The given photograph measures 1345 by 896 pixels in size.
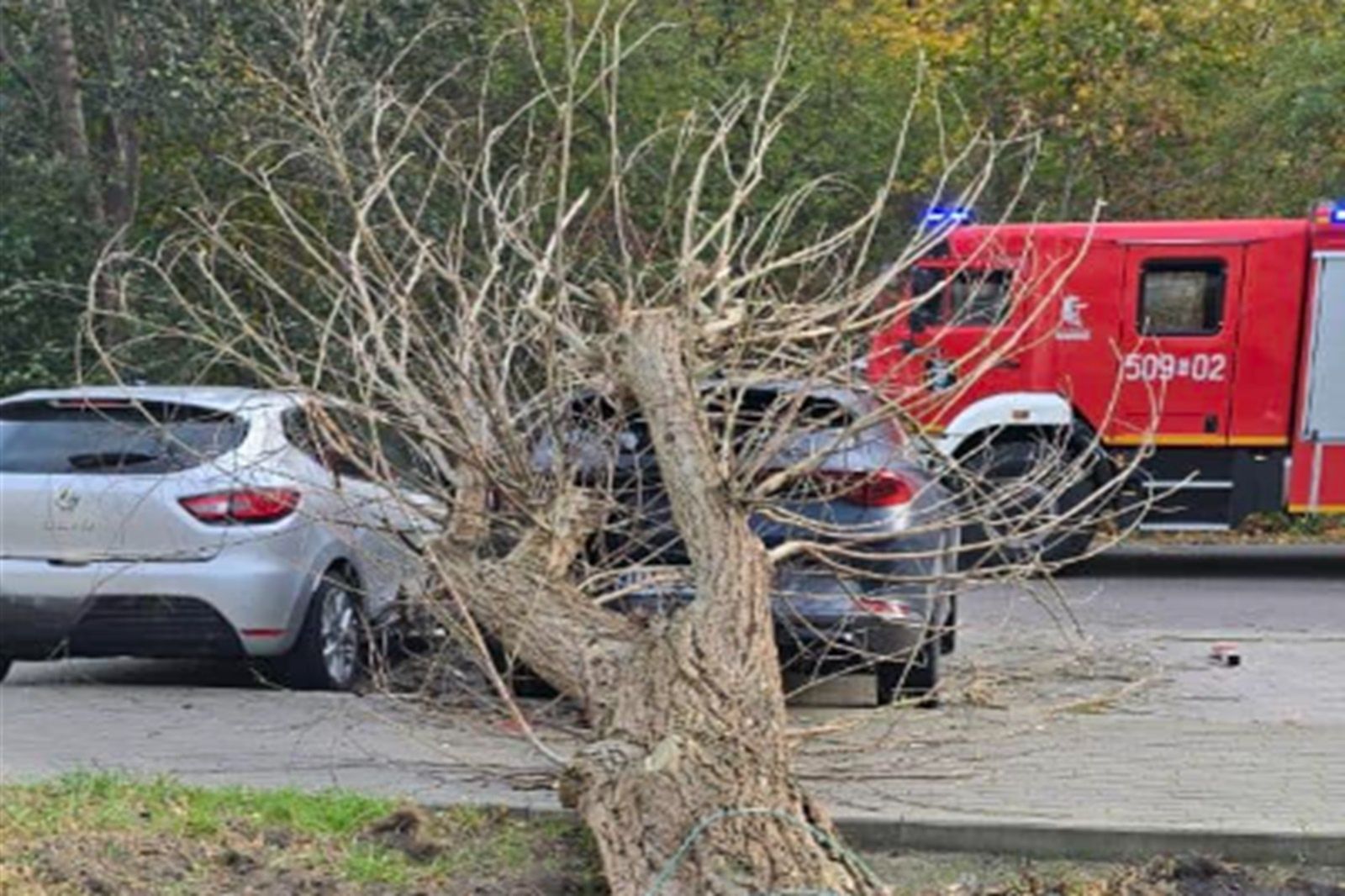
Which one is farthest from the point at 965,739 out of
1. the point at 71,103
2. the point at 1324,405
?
the point at 71,103

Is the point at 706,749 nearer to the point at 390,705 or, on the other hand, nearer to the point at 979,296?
the point at 390,705

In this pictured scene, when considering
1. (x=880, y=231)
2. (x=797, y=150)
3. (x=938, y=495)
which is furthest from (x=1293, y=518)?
(x=938, y=495)

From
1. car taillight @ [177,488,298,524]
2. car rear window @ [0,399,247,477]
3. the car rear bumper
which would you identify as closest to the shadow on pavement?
the car rear bumper

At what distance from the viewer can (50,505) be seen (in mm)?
7875

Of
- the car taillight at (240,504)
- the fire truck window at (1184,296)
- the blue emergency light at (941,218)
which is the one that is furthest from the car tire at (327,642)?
the fire truck window at (1184,296)

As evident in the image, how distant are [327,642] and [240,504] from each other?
91 cm

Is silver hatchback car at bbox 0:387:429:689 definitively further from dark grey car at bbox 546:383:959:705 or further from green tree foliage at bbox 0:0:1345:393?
green tree foliage at bbox 0:0:1345:393

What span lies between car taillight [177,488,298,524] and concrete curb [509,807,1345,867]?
350cm

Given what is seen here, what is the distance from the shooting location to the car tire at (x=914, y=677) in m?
7.22

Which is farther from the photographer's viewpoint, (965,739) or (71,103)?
(71,103)

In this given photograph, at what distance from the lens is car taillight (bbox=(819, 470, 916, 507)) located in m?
6.84

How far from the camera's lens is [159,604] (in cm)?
780

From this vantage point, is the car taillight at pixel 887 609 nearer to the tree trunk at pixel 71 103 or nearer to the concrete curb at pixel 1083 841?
the concrete curb at pixel 1083 841

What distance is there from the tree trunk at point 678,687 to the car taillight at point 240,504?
1.89 meters
